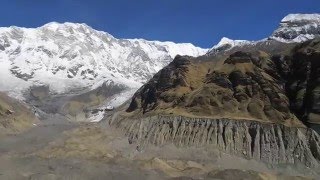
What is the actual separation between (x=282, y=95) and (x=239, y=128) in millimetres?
18395

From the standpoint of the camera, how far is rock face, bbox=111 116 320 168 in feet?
477

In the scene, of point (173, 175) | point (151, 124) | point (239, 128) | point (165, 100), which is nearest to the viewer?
point (173, 175)

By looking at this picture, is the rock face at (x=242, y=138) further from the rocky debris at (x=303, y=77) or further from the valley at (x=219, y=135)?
the rocky debris at (x=303, y=77)

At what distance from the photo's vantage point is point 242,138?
155 m

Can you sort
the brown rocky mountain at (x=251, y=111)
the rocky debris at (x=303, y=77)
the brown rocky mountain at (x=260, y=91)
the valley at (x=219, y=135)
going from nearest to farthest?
the valley at (x=219, y=135), the brown rocky mountain at (x=251, y=111), the rocky debris at (x=303, y=77), the brown rocky mountain at (x=260, y=91)

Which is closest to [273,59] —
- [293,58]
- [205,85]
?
[293,58]

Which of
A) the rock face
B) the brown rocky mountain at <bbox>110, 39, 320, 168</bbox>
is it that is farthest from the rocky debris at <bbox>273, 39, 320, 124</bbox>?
the rock face

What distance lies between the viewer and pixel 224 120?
162 metres

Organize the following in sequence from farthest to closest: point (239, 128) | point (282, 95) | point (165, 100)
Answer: point (165, 100) < point (282, 95) < point (239, 128)

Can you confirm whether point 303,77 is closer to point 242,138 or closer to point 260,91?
point 260,91

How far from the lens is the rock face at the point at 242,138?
477ft

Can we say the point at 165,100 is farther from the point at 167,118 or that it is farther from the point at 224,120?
the point at 224,120

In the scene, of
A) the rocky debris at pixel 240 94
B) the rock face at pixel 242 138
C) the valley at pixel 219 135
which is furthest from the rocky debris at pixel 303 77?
the rock face at pixel 242 138

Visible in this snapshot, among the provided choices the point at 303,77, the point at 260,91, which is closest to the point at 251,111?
the point at 260,91
